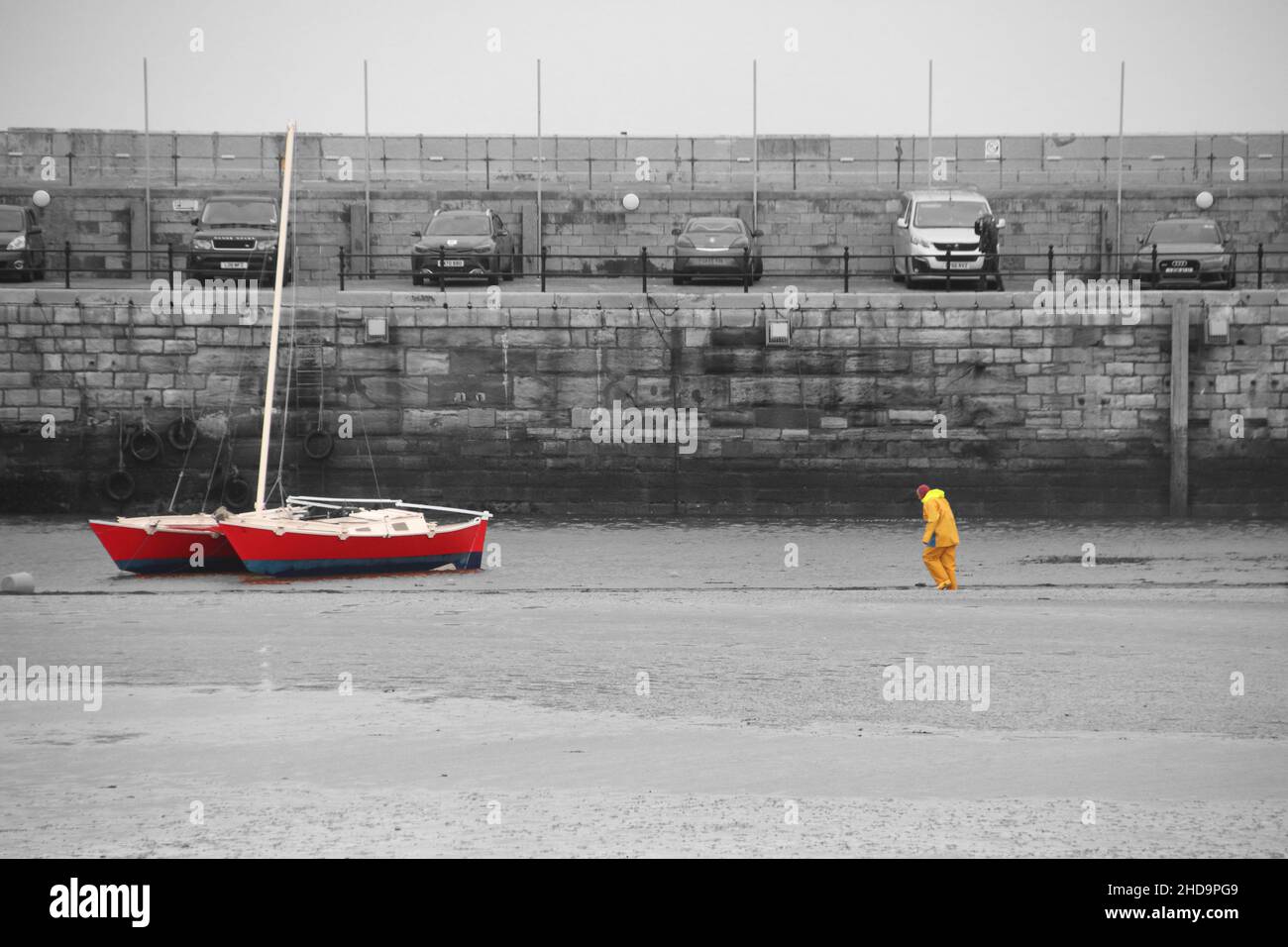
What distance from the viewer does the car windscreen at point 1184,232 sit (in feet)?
90.6

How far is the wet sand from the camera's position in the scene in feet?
24.9

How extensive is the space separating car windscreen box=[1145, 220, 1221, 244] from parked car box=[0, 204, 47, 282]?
18362 mm

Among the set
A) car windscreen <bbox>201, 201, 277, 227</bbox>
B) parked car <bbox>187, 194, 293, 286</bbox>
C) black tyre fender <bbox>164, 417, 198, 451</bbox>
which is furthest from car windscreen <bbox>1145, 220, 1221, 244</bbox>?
black tyre fender <bbox>164, 417, 198, 451</bbox>

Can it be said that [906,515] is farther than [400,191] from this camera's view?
No

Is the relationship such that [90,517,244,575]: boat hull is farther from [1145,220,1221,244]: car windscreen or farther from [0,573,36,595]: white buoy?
[1145,220,1221,244]: car windscreen

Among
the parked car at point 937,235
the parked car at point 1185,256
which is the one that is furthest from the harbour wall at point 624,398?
the parked car at point 937,235

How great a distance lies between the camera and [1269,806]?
799cm

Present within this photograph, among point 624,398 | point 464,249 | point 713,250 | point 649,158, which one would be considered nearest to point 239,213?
point 464,249

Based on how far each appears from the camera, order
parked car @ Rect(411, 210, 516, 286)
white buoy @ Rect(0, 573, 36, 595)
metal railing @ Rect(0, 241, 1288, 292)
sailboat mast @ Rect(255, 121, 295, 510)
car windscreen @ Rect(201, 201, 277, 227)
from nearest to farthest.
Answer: white buoy @ Rect(0, 573, 36, 595), sailboat mast @ Rect(255, 121, 295, 510), metal railing @ Rect(0, 241, 1288, 292), parked car @ Rect(411, 210, 516, 286), car windscreen @ Rect(201, 201, 277, 227)
